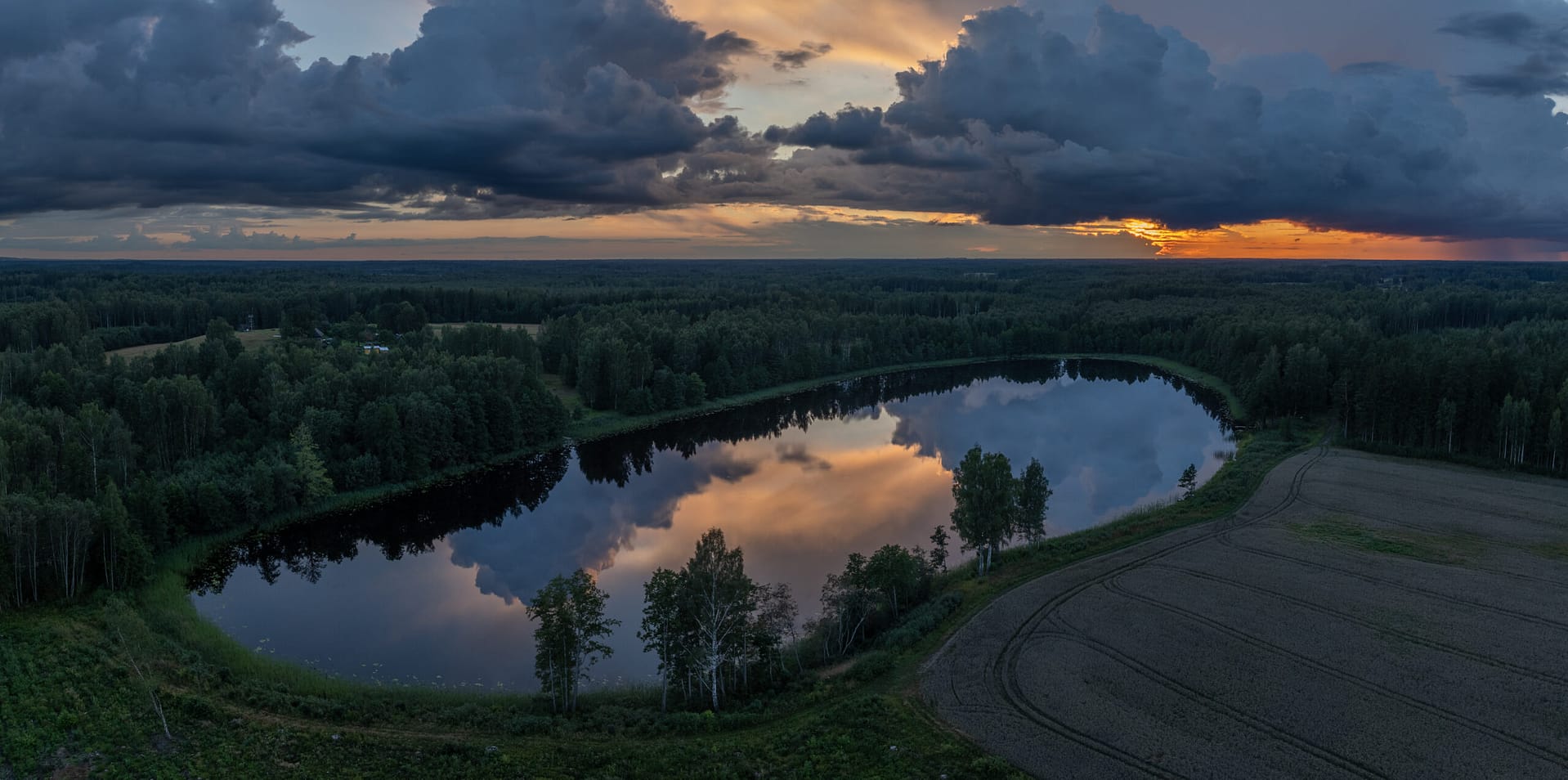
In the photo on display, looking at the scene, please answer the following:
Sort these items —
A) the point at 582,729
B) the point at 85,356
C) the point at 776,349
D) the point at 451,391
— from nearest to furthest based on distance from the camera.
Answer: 1. the point at 582,729
2. the point at 451,391
3. the point at 85,356
4. the point at 776,349

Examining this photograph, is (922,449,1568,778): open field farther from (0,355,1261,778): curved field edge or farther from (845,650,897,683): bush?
(0,355,1261,778): curved field edge

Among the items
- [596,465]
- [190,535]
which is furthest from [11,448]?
[596,465]

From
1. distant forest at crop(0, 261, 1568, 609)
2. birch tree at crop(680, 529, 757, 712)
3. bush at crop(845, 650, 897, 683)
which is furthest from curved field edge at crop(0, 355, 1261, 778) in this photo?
distant forest at crop(0, 261, 1568, 609)

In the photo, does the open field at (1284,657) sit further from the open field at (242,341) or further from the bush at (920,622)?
the open field at (242,341)

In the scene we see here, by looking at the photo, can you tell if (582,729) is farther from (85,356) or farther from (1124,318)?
(1124,318)

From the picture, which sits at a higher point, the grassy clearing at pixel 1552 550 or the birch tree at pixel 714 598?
the birch tree at pixel 714 598

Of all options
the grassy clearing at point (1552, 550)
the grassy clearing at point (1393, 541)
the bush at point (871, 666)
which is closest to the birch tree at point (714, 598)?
the bush at point (871, 666)

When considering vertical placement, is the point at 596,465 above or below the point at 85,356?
below
